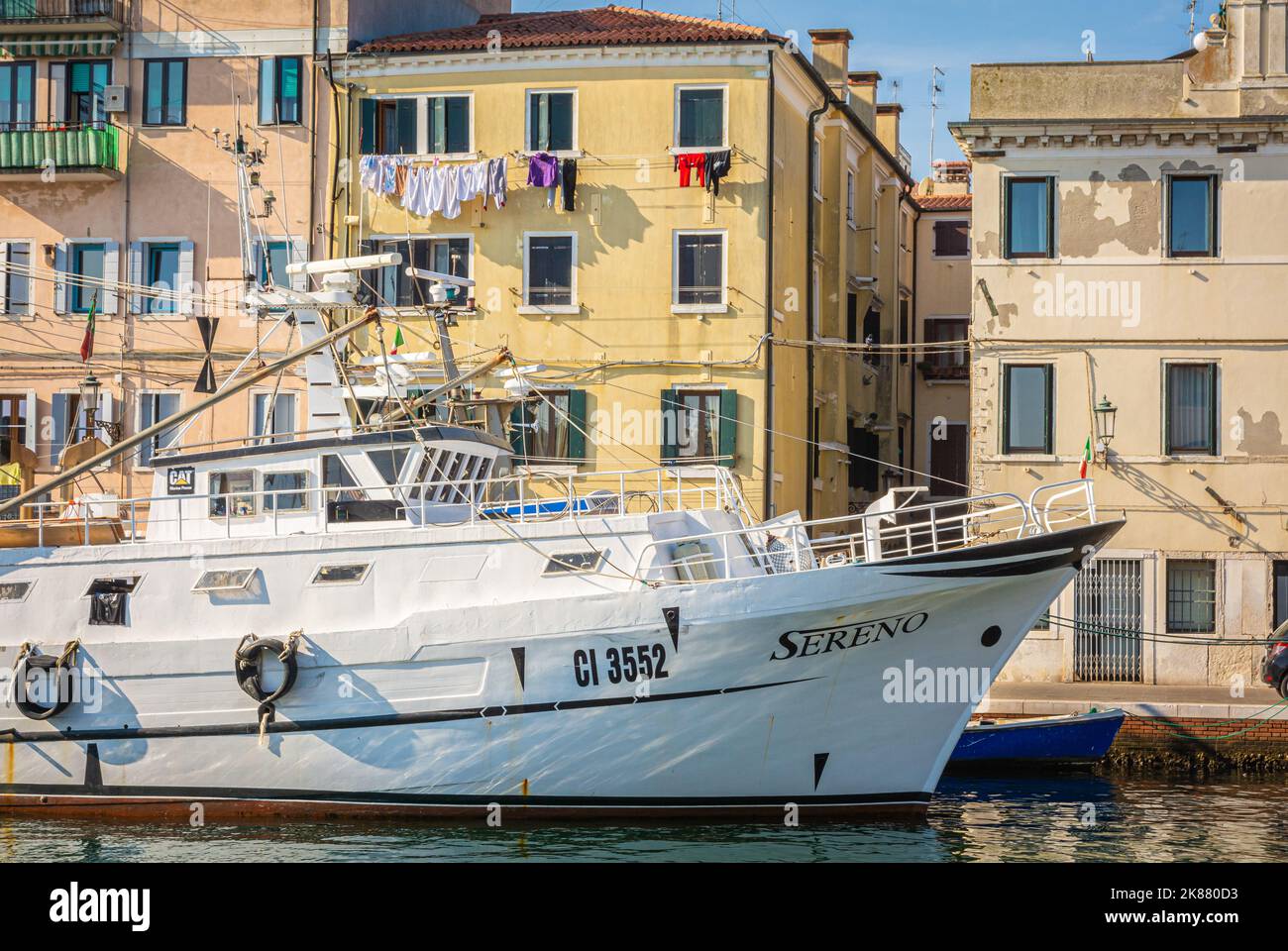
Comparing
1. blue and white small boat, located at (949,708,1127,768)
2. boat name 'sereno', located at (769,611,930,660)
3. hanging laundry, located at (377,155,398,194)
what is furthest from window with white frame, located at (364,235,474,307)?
boat name 'sereno', located at (769,611,930,660)

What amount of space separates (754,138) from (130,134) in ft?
43.8

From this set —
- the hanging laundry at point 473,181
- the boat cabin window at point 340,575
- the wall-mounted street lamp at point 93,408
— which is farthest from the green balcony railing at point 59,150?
the boat cabin window at point 340,575

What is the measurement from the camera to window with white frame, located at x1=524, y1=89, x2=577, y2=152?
32.8 metres

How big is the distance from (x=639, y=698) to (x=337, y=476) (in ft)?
17.4

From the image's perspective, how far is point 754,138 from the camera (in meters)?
32.4

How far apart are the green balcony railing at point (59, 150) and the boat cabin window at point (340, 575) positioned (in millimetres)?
16632

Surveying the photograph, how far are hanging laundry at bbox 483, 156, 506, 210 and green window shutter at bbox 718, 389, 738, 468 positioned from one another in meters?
6.03

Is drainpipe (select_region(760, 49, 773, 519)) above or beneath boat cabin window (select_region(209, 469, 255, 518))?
above

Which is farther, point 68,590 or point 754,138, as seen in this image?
point 754,138

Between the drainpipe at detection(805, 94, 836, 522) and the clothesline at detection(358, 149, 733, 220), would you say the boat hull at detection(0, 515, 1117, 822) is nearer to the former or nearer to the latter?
the clothesline at detection(358, 149, 733, 220)

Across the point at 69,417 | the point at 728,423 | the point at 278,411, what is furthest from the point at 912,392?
the point at 69,417
